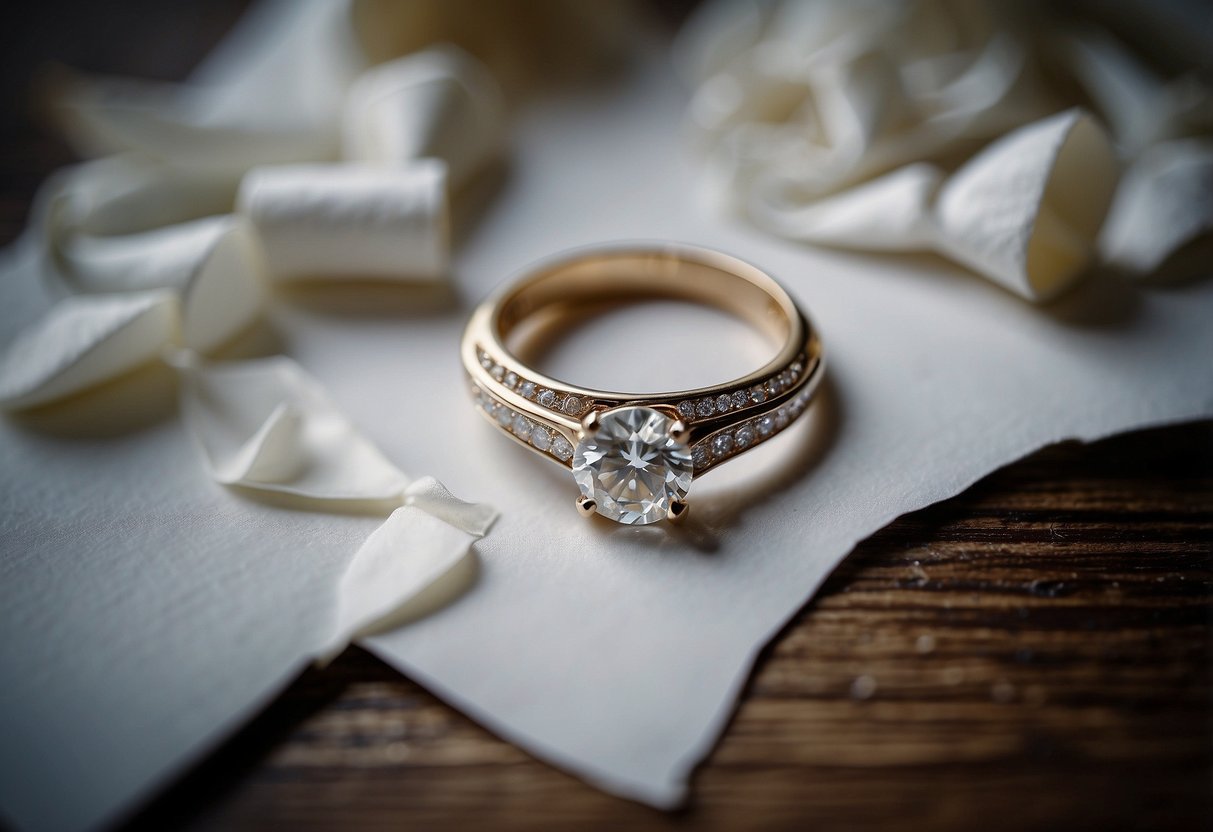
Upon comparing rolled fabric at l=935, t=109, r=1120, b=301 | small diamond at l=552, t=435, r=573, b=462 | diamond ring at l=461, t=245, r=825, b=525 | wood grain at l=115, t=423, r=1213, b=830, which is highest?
rolled fabric at l=935, t=109, r=1120, b=301

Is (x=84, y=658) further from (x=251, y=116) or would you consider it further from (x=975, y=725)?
(x=251, y=116)

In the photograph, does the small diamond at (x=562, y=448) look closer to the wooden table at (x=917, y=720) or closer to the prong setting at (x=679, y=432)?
the prong setting at (x=679, y=432)

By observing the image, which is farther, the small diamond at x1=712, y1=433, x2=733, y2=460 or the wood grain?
the small diamond at x1=712, y1=433, x2=733, y2=460

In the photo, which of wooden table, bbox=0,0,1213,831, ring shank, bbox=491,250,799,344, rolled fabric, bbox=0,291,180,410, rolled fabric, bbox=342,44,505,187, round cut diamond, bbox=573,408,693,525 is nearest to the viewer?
wooden table, bbox=0,0,1213,831

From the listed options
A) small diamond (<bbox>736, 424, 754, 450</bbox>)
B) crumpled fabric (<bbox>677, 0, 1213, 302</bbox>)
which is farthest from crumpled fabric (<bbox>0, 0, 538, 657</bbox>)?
crumpled fabric (<bbox>677, 0, 1213, 302</bbox>)

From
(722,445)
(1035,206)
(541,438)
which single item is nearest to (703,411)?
(722,445)

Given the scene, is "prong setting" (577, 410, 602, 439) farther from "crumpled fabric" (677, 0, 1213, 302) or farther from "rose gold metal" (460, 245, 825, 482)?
"crumpled fabric" (677, 0, 1213, 302)

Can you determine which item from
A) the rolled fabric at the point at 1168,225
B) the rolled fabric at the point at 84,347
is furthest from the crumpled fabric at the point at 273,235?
the rolled fabric at the point at 1168,225
